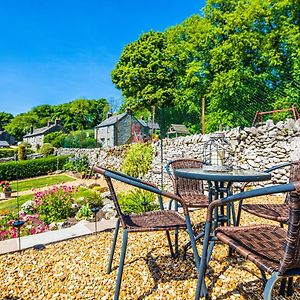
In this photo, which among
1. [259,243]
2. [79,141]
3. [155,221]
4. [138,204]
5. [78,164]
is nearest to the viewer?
[259,243]

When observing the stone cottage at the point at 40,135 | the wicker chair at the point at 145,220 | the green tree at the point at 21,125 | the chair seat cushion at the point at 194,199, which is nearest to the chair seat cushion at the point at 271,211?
the chair seat cushion at the point at 194,199

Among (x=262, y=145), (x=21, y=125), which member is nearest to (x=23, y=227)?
(x=262, y=145)

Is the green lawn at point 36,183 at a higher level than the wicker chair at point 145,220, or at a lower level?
lower

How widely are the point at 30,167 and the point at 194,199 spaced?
13.7m

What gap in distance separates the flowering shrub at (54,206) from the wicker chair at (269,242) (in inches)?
140

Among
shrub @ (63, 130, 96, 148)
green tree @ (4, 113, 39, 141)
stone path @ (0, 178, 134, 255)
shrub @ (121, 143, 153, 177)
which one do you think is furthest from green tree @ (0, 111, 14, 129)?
stone path @ (0, 178, 134, 255)

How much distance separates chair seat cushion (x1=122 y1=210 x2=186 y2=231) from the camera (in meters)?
1.74

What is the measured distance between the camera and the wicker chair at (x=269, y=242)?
3.44 feet

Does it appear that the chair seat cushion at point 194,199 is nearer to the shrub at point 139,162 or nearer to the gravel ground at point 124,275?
the gravel ground at point 124,275

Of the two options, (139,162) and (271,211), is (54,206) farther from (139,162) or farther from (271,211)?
(139,162)

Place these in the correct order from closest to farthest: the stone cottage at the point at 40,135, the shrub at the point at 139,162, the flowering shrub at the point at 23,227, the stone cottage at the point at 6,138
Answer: the flowering shrub at the point at 23,227 → the shrub at the point at 139,162 → the stone cottage at the point at 40,135 → the stone cottage at the point at 6,138

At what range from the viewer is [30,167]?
1444cm

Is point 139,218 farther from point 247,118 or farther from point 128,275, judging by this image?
point 247,118

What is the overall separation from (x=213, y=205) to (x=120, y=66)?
61.8 feet
